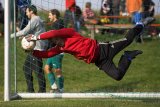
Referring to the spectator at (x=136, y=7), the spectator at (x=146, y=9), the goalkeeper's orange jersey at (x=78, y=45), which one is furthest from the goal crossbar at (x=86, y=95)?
the spectator at (x=146, y=9)

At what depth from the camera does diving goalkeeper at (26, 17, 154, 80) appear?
1016 centimetres

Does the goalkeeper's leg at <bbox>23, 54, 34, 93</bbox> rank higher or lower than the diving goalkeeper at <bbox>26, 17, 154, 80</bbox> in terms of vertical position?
lower

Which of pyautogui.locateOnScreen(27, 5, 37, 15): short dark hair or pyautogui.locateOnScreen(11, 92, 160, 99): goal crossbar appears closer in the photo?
pyautogui.locateOnScreen(11, 92, 160, 99): goal crossbar

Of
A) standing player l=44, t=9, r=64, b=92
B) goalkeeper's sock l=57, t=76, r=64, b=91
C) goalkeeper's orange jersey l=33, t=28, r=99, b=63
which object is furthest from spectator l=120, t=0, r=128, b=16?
goalkeeper's orange jersey l=33, t=28, r=99, b=63

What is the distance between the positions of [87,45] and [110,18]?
9853mm

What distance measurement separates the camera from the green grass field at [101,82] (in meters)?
10.8

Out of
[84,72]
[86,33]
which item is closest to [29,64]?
[84,72]

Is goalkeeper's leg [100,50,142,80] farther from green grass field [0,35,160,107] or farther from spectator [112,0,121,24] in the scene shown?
spectator [112,0,121,24]

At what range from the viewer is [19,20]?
1322 cm

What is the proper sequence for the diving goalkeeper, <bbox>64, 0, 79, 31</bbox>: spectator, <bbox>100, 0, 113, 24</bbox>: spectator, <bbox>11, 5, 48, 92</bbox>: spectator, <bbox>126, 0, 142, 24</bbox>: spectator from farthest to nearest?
<bbox>100, 0, 113, 24</bbox>: spectator
<bbox>126, 0, 142, 24</bbox>: spectator
<bbox>64, 0, 79, 31</bbox>: spectator
<bbox>11, 5, 48, 92</bbox>: spectator
the diving goalkeeper

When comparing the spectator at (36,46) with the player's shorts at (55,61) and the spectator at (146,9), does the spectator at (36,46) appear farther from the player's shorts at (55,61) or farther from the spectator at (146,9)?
the spectator at (146,9)

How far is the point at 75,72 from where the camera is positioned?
1581 centimetres

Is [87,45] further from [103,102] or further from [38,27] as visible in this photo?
[38,27]

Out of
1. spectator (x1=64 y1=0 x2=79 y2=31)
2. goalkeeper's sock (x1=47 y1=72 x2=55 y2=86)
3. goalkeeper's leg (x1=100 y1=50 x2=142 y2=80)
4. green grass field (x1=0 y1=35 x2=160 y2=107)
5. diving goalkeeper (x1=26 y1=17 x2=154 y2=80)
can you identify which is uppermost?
spectator (x1=64 y1=0 x2=79 y2=31)
